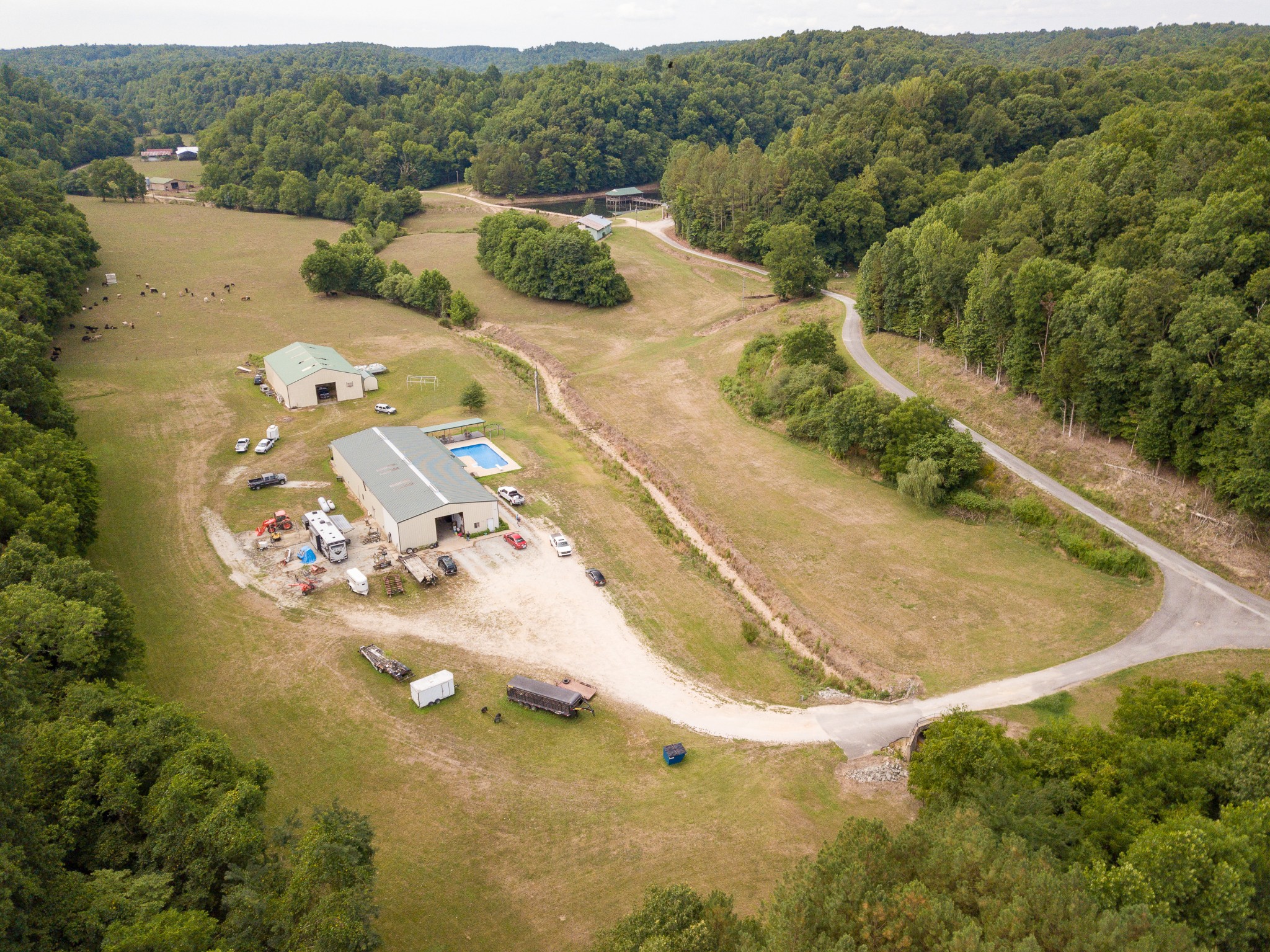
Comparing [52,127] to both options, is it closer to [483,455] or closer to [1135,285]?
[483,455]

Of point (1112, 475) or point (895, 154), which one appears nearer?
point (1112, 475)

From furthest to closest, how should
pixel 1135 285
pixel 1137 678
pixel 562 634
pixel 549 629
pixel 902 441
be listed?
pixel 902 441 → pixel 1135 285 → pixel 549 629 → pixel 562 634 → pixel 1137 678

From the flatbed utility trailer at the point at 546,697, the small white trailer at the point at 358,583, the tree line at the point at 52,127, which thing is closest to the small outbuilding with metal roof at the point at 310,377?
the small white trailer at the point at 358,583

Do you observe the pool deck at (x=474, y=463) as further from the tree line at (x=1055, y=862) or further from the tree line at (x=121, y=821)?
the tree line at (x=1055, y=862)

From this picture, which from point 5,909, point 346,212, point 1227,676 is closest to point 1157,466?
point 1227,676

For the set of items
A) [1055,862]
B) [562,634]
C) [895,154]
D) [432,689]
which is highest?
[895,154]

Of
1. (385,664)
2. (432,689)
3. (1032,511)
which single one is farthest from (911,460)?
(385,664)
